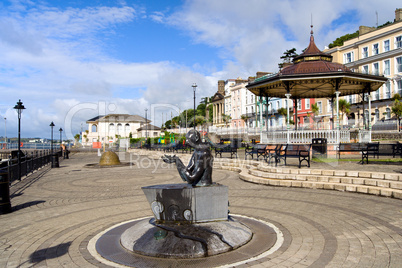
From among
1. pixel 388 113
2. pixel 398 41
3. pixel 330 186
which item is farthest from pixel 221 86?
pixel 330 186

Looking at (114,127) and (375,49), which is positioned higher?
(375,49)

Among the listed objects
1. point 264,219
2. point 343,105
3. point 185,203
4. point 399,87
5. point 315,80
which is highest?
point 399,87

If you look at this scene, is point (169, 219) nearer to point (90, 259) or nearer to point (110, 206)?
point (90, 259)

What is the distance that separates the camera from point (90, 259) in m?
4.83

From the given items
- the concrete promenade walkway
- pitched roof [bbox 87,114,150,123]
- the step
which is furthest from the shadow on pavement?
pitched roof [bbox 87,114,150,123]

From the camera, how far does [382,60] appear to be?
1677 inches

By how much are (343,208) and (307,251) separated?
11.7 feet

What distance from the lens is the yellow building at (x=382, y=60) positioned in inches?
1582

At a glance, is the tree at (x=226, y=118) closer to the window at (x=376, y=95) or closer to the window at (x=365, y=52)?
the window at (x=365, y=52)

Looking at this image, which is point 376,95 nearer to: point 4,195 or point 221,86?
point 4,195

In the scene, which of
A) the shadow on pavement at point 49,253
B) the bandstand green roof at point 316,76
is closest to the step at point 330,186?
the shadow on pavement at point 49,253

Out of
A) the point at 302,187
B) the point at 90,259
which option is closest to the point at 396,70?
the point at 302,187

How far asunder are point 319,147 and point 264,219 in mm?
12760

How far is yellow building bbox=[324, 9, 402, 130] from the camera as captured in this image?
1582 inches
